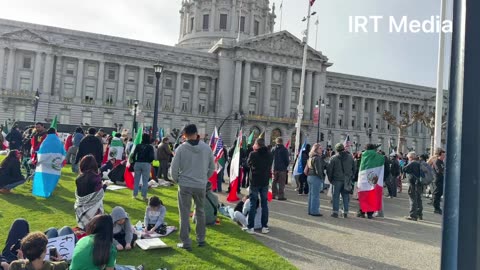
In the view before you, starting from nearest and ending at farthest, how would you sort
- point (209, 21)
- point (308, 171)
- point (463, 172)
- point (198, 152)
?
1. point (463, 172)
2. point (198, 152)
3. point (308, 171)
4. point (209, 21)

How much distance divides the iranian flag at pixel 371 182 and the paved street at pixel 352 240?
446 mm

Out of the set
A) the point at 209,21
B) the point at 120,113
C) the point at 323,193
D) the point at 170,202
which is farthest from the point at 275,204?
the point at 209,21

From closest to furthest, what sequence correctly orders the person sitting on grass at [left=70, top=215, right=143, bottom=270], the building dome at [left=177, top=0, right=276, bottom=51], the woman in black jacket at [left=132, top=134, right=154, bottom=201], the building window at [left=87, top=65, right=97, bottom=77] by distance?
the person sitting on grass at [left=70, top=215, right=143, bottom=270], the woman in black jacket at [left=132, top=134, right=154, bottom=201], the building window at [left=87, top=65, right=97, bottom=77], the building dome at [left=177, top=0, right=276, bottom=51]

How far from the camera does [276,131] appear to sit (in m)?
65.7

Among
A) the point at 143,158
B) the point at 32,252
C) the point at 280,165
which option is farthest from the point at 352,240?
the point at 32,252

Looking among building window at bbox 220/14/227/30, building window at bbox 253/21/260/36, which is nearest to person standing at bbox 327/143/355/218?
building window at bbox 220/14/227/30

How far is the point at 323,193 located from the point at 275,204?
507cm

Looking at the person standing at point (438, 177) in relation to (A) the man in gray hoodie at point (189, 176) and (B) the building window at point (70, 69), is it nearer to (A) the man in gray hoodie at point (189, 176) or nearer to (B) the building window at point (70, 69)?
(A) the man in gray hoodie at point (189, 176)

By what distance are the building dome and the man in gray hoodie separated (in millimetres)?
70014

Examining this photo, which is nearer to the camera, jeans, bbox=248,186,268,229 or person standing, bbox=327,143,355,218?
jeans, bbox=248,186,268,229

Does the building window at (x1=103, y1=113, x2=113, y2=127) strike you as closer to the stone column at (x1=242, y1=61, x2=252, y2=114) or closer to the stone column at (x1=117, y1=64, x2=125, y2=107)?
the stone column at (x1=117, y1=64, x2=125, y2=107)

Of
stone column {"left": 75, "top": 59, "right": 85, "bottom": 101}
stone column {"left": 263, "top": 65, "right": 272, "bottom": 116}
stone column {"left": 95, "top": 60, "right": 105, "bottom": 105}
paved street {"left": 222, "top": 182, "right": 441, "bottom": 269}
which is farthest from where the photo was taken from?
stone column {"left": 263, "top": 65, "right": 272, "bottom": 116}

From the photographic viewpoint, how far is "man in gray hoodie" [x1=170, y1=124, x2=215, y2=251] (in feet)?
Result: 21.1

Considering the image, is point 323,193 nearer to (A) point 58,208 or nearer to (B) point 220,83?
(A) point 58,208
